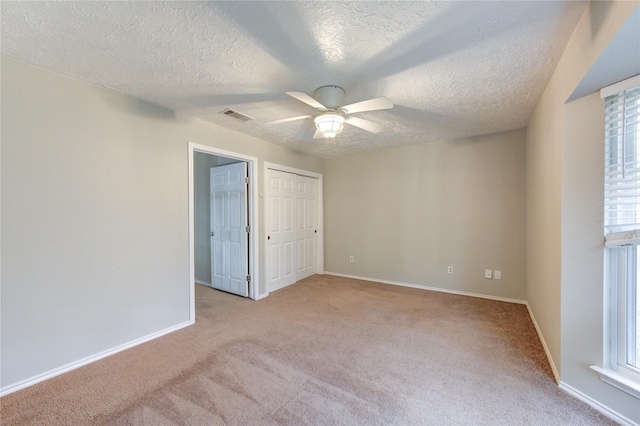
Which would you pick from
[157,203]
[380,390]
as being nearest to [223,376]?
[380,390]

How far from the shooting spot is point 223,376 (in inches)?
75.5

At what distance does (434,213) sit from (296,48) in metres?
3.21

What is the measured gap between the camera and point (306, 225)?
4766 mm

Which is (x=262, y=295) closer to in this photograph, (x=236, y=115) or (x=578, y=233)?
(x=236, y=115)

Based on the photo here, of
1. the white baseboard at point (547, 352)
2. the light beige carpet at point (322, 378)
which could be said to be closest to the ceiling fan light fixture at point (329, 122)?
the light beige carpet at point (322, 378)

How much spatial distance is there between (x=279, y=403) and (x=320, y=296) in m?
2.12

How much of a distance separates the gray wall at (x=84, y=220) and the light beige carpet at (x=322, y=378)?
0.97ft

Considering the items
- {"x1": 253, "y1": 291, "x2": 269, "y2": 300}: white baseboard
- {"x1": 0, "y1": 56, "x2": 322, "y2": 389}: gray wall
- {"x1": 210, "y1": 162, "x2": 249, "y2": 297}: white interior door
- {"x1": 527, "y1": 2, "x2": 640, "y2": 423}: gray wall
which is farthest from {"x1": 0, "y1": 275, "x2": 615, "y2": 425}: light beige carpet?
{"x1": 210, "y1": 162, "x2": 249, "y2": 297}: white interior door

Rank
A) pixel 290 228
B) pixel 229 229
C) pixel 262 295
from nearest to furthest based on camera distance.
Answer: pixel 262 295 < pixel 229 229 < pixel 290 228

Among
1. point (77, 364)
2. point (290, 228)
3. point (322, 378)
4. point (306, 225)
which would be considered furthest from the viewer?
point (306, 225)

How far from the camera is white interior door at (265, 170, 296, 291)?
3955mm

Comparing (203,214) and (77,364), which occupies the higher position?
(203,214)

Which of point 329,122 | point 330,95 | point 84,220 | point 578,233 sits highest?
point 330,95

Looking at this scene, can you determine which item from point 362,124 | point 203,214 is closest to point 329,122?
point 362,124
